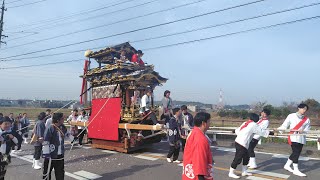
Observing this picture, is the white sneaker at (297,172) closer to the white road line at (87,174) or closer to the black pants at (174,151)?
the black pants at (174,151)

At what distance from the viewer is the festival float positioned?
11.4 m

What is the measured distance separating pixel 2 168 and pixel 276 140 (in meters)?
11.7

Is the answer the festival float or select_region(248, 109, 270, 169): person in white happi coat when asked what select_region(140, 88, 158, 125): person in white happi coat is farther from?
select_region(248, 109, 270, 169): person in white happi coat

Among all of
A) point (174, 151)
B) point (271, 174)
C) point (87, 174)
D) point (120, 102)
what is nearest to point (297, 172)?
point (271, 174)

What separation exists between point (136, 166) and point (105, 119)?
3452 millimetres

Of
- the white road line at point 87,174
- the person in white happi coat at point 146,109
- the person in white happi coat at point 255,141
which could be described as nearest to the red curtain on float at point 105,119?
the person in white happi coat at point 146,109

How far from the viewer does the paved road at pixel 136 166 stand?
8016mm

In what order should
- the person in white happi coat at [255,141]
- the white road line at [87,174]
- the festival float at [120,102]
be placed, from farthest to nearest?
1. the festival float at [120,102]
2. the person in white happi coat at [255,141]
3. the white road line at [87,174]

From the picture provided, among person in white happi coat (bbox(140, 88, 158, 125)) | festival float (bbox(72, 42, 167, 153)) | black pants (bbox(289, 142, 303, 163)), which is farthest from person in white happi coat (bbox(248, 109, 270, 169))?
person in white happi coat (bbox(140, 88, 158, 125))

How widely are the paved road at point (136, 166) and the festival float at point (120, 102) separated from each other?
1.96 feet

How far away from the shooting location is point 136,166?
9.21m

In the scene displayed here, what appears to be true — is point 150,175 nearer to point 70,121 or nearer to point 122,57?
point 122,57

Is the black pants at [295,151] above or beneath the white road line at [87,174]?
above

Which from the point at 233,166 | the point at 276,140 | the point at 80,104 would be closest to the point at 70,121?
the point at 80,104
